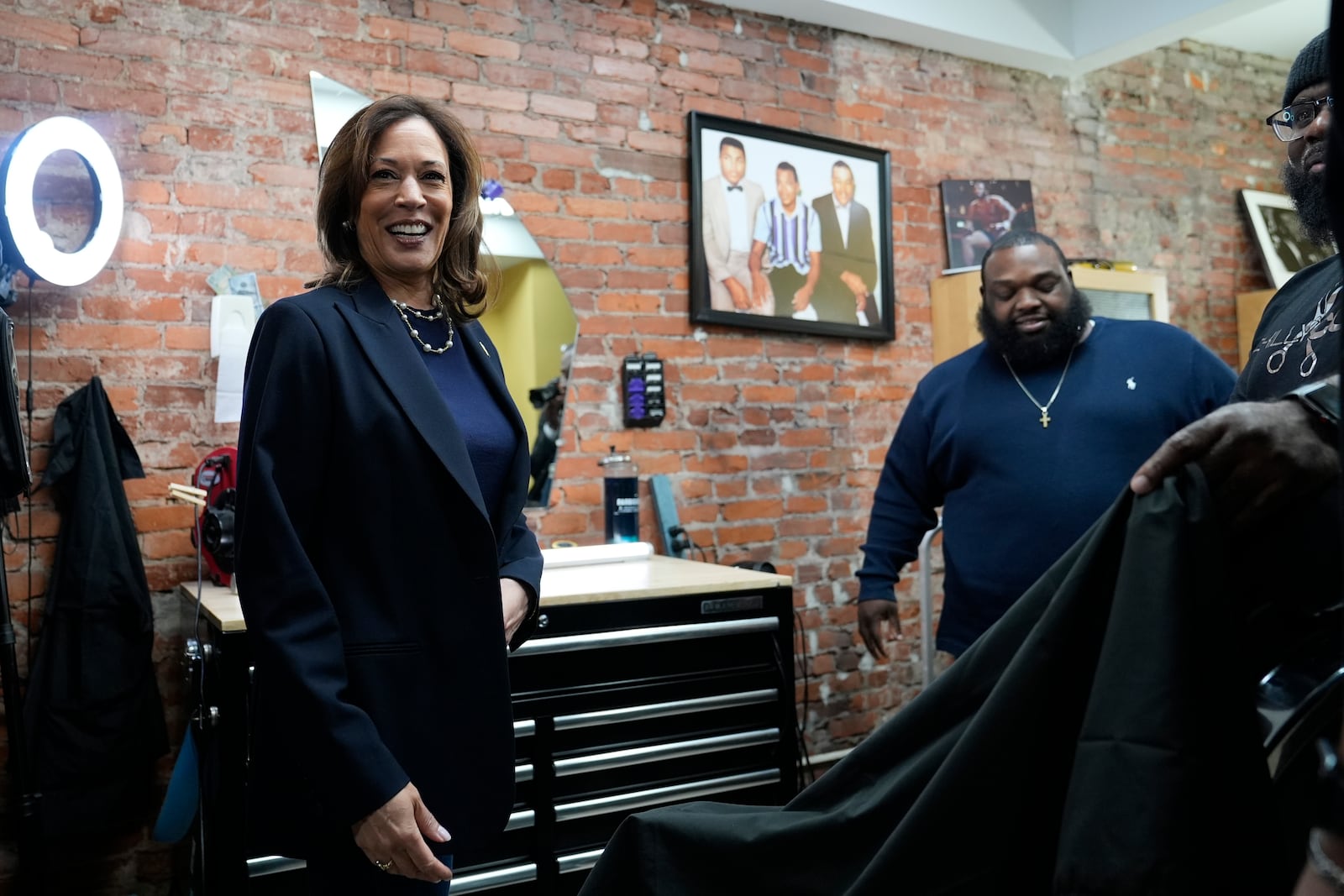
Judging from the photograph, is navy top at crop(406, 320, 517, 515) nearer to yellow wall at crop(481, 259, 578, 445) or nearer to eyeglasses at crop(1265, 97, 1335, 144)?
eyeglasses at crop(1265, 97, 1335, 144)

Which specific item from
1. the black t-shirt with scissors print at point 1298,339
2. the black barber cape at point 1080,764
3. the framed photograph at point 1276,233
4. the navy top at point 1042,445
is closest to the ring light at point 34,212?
the navy top at point 1042,445

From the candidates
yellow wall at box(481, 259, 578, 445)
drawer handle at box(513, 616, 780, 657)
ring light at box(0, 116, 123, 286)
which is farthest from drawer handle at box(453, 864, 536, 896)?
ring light at box(0, 116, 123, 286)

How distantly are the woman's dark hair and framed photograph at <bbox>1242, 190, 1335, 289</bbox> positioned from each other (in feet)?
15.7

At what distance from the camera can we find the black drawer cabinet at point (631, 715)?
251 cm

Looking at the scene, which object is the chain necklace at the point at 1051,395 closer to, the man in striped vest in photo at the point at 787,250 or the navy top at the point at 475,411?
the man in striped vest in photo at the point at 787,250

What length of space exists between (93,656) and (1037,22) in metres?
4.25

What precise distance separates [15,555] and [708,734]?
6.43ft

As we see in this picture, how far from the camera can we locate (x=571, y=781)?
257 cm

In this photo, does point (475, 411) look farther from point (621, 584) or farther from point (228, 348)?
point (228, 348)

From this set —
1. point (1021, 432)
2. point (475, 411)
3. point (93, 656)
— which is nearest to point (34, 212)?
point (93, 656)

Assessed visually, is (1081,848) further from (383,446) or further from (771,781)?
(771,781)

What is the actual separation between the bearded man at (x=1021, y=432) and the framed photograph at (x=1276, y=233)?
2.91 m

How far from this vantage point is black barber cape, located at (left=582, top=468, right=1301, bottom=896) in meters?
0.69

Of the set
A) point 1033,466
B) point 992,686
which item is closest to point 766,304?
point 1033,466
